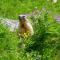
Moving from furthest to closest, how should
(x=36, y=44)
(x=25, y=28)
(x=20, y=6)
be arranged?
1. (x=20, y=6)
2. (x=25, y=28)
3. (x=36, y=44)

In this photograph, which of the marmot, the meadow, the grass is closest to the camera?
the meadow

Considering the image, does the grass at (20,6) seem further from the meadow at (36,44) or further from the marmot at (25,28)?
the meadow at (36,44)

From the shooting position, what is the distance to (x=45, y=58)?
8.60 m

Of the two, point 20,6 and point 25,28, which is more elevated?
point 20,6

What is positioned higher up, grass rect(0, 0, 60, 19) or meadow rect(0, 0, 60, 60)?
grass rect(0, 0, 60, 19)

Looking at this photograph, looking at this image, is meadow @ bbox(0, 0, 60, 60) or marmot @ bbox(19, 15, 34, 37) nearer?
meadow @ bbox(0, 0, 60, 60)

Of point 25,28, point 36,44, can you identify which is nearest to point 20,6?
point 25,28

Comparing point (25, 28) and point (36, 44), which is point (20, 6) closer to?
point (25, 28)

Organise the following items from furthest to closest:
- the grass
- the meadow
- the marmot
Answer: the grass → the marmot → the meadow

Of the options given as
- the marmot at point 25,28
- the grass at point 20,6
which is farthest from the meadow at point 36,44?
the grass at point 20,6

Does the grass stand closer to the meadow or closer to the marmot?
the marmot

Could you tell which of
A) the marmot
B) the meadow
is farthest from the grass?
the meadow

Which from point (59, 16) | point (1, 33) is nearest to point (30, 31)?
point (1, 33)

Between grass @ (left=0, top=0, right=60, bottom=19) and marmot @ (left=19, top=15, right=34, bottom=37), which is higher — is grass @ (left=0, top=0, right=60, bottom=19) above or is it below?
above
